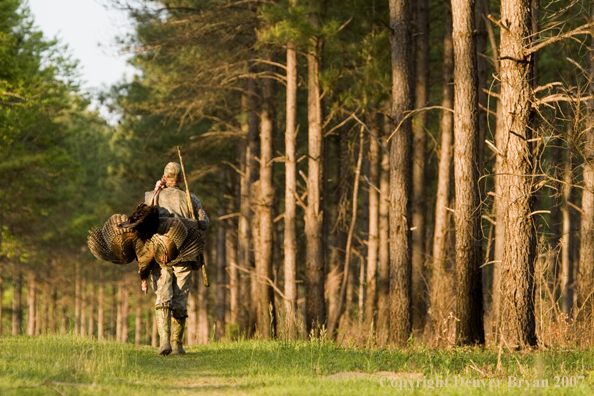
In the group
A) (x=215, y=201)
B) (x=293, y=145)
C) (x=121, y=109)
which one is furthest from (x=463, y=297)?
(x=215, y=201)

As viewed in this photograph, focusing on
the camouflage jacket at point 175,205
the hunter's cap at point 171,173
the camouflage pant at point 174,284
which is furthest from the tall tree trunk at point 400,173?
the camouflage pant at point 174,284

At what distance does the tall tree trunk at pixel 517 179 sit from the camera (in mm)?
9844

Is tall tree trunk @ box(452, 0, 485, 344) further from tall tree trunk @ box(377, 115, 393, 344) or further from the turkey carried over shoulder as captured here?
tall tree trunk @ box(377, 115, 393, 344)

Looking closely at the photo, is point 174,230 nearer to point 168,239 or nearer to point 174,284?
point 168,239

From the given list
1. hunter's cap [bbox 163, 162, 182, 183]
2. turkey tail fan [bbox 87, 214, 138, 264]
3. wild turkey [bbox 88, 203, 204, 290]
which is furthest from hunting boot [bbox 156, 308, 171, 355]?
hunter's cap [bbox 163, 162, 182, 183]

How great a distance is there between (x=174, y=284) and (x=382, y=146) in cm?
475

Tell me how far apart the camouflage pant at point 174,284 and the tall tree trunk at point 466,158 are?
3.94 metres

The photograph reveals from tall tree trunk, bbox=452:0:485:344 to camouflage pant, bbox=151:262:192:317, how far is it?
394 cm

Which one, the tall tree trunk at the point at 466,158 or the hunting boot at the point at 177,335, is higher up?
the tall tree trunk at the point at 466,158

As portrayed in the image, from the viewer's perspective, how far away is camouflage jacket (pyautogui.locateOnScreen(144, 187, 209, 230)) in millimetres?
10438

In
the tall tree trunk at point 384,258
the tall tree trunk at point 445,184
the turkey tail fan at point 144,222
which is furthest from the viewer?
the tall tree trunk at point 384,258

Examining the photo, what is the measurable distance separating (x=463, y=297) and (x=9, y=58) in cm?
1528

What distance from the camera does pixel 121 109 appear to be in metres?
23.4

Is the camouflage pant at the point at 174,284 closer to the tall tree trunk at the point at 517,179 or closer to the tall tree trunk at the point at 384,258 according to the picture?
the tall tree trunk at the point at 517,179
